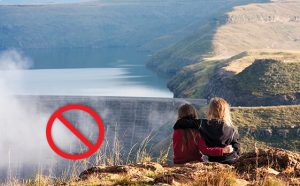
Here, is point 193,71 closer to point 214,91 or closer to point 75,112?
point 214,91

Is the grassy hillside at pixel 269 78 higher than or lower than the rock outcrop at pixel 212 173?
higher

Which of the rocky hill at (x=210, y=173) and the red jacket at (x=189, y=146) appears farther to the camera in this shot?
the red jacket at (x=189, y=146)

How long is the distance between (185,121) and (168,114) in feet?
254

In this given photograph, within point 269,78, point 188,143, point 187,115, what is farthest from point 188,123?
point 269,78

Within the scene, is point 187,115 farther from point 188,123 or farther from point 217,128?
point 217,128

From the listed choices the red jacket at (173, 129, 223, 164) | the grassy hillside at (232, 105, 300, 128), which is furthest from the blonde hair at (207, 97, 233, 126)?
the grassy hillside at (232, 105, 300, 128)

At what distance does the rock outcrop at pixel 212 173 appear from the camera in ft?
28.1

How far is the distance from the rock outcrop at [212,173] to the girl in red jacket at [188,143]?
73 centimetres

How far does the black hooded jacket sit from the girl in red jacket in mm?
40

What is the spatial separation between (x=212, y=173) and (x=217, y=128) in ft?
9.81

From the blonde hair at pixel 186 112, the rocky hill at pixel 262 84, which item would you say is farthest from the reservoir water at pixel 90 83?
the blonde hair at pixel 186 112

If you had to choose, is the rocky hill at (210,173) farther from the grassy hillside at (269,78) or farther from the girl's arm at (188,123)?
the grassy hillside at (269,78)

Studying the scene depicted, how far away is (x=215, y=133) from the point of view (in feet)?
37.4

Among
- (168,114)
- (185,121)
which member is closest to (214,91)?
(168,114)
